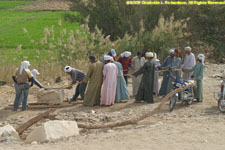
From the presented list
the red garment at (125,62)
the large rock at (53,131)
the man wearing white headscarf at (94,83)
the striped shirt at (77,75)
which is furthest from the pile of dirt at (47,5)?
the large rock at (53,131)

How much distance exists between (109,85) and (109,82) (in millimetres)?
83

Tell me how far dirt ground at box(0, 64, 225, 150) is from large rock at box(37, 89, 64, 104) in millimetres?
377

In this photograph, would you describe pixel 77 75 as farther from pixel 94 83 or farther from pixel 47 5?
pixel 47 5

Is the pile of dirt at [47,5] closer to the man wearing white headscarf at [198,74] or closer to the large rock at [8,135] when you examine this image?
the man wearing white headscarf at [198,74]

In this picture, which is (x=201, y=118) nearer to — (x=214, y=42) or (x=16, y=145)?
(x=16, y=145)

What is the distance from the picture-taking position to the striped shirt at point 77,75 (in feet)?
40.7

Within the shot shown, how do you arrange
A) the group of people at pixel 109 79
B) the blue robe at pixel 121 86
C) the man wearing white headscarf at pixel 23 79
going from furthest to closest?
the blue robe at pixel 121 86, the group of people at pixel 109 79, the man wearing white headscarf at pixel 23 79

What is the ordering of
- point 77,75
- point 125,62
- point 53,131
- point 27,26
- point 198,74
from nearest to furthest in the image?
point 53,131 < point 198,74 < point 77,75 < point 125,62 < point 27,26

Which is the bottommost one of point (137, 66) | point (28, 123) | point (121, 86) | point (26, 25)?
point (28, 123)

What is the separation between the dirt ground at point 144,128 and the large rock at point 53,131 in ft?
0.81

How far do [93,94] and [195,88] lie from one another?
9.08 feet

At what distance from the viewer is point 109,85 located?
12.4 metres

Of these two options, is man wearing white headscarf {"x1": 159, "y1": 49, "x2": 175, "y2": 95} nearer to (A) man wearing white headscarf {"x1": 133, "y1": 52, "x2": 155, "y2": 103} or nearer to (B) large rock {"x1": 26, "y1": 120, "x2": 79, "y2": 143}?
(A) man wearing white headscarf {"x1": 133, "y1": 52, "x2": 155, "y2": 103}

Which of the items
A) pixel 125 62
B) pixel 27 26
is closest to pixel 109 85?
pixel 125 62
